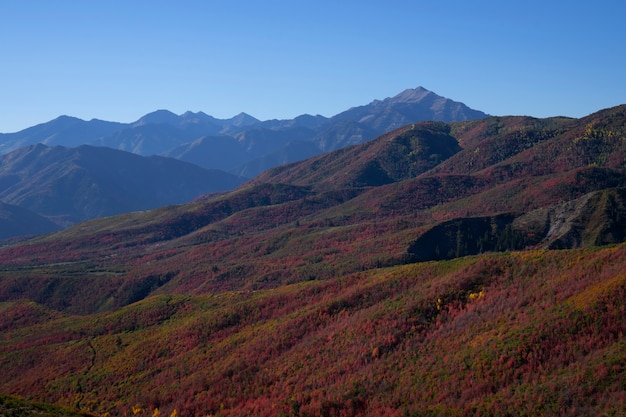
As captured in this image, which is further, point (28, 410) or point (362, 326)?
point (362, 326)

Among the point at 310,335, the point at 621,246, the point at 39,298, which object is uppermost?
the point at 621,246

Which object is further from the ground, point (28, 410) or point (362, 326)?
point (362, 326)

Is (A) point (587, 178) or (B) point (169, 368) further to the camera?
(A) point (587, 178)

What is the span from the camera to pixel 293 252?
5074 inches

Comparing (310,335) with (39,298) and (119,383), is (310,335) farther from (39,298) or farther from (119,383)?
(39,298)

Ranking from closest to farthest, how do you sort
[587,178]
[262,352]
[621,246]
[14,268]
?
[621,246], [262,352], [587,178], [14,268]

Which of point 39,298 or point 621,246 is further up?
point 621,246

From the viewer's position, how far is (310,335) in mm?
55562

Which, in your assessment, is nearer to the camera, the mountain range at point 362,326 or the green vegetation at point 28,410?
the green vegetation at point 28,410

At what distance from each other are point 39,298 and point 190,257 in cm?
3868

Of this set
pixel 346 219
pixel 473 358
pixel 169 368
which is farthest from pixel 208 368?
pixel 346 219

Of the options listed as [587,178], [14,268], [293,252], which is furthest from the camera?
[14,268]

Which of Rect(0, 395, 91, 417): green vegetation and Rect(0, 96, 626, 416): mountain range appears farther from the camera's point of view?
Rect(0, 96, 626, 416): mountain range

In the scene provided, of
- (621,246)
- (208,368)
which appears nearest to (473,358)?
(621,246)
